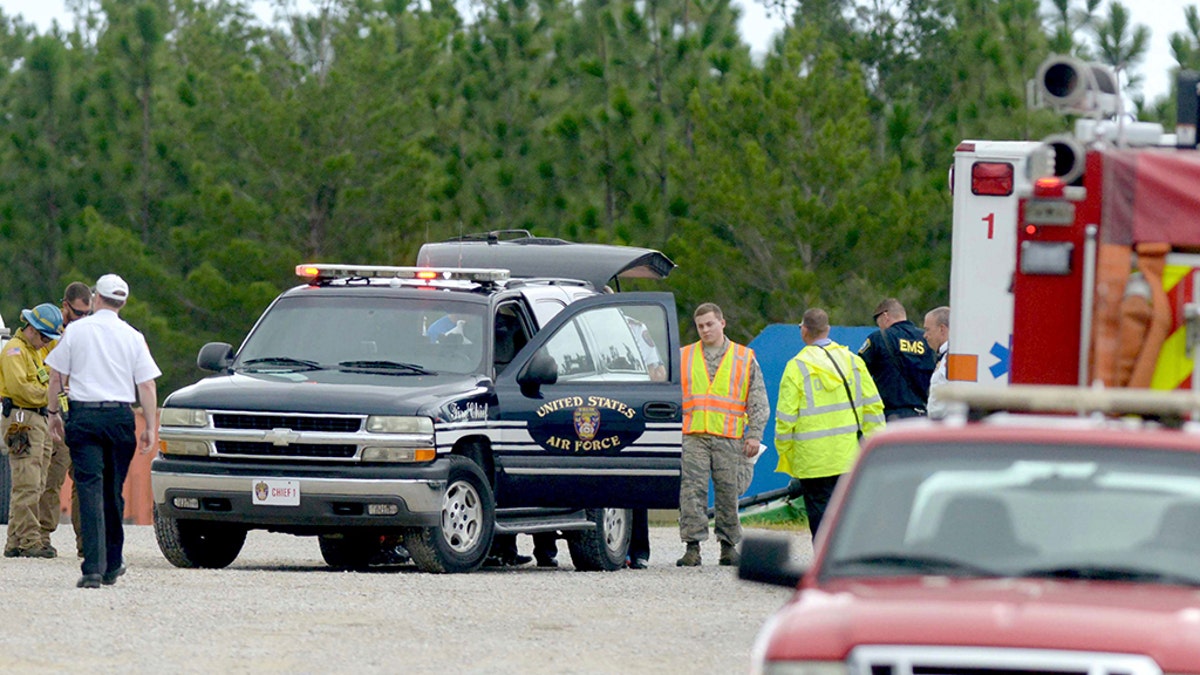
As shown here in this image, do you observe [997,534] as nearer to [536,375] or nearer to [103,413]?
[103,413]

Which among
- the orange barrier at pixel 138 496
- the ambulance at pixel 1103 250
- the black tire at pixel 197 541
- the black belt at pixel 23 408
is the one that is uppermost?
the ambulance at pixel 1103 250

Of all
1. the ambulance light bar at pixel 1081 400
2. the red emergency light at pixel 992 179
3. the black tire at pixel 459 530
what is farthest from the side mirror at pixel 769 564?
the black tire at pixel 459 530

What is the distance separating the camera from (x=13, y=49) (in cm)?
6153

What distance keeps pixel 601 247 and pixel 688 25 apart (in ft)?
74.0

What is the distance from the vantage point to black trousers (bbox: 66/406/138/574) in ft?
41.9

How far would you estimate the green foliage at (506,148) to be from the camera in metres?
35.6

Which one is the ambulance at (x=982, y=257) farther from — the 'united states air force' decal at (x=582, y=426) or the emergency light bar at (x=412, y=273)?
the emergency light bar at (x=412, y=273)

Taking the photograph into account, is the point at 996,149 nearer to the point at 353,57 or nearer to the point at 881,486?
the point at 881,486

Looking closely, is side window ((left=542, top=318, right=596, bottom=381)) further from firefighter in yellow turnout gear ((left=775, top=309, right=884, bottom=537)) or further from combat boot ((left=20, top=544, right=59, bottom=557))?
combat boot ((left=20, top=544, right=59, bottom=557))

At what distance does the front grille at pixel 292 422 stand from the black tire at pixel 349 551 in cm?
213

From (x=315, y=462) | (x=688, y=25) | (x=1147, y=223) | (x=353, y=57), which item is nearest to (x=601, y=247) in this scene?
(x=315, y=462)

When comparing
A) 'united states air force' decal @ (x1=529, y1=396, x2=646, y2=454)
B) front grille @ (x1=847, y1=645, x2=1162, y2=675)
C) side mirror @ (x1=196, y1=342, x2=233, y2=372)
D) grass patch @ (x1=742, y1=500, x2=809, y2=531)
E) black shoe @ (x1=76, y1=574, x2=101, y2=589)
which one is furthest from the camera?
grass patch @ (x1=742, y1=500, x2=809, y2=531)

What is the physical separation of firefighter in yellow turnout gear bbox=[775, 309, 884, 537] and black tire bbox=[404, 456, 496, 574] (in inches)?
77.8

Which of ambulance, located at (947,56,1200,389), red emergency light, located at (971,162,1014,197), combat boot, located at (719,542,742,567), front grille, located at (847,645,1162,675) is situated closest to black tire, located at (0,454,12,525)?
combat boot, located at (719,542,742,567)
